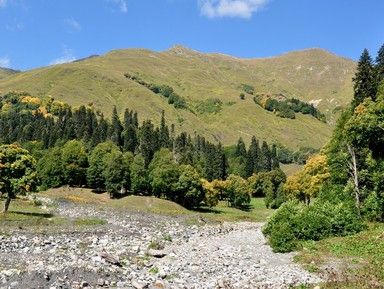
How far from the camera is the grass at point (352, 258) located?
93.1 ft

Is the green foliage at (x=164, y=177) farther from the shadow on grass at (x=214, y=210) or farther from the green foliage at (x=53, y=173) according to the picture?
the green foliage at (x=53, y=173)

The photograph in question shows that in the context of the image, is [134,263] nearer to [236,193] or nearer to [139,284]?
[139,284]

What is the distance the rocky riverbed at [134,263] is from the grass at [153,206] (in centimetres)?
3427

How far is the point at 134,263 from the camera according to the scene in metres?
37.2

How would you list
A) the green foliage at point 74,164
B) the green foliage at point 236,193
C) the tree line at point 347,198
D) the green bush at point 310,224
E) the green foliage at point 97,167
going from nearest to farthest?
the green bush at point 310,224, the tree line at point 347,198, the green foliage at point 97,167, the green foliage at point 74,164, the green foliage at point 236,193

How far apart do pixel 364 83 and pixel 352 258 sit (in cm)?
5334

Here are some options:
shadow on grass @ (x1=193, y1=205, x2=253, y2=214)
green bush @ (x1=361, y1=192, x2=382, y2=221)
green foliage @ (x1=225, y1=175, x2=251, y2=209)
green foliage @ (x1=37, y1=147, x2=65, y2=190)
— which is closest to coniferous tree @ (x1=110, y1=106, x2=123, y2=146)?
green foliage @ (x1=37, y1=147, x2=65, y2=190)

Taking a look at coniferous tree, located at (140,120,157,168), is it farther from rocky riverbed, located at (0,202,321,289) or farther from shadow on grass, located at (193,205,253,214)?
rocky riverbed, located at (0,202,321,289)

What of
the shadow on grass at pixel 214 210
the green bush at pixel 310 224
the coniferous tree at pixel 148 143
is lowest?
the shadow on grass at pixel 214 210

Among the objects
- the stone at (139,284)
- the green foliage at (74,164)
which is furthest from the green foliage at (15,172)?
the green foliage at (74,164)

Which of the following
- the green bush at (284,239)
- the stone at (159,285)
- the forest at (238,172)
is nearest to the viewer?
the stone at (159,285)

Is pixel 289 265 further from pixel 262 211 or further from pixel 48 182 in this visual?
pixel 48 182

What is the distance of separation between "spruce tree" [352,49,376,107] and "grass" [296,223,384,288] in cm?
3933

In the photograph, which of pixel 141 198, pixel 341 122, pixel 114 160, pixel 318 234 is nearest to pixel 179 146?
pixel 114 160
